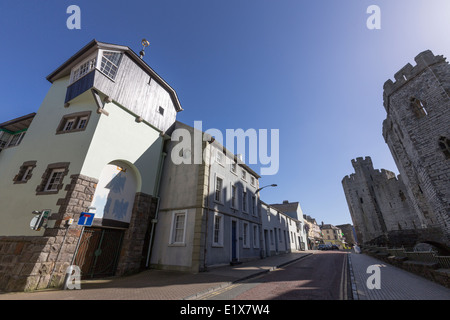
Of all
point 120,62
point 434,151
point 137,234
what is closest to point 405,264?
point 434,151

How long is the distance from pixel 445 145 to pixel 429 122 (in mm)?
2120

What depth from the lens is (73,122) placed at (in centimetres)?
1220

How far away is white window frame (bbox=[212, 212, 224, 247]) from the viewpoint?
13.0 m

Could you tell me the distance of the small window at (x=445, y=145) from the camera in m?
13.1

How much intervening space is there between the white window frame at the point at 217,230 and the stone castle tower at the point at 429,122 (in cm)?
1509

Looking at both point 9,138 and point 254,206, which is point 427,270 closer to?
point 254,206

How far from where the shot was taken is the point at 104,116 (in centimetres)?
1144

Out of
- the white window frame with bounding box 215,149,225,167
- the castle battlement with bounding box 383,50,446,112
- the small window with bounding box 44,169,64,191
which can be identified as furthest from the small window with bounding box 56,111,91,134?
the castle battlement with bounding box 383,50,446,112

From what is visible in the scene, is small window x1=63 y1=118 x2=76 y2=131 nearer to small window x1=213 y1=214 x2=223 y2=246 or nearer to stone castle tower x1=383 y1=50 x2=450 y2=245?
small window x1=213 y1=214 x2=223 y2=246

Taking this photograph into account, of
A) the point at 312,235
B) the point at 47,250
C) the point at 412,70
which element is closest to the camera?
the point at 47,250

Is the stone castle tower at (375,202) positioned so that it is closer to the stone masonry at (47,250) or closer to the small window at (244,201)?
the small window at (244,201)

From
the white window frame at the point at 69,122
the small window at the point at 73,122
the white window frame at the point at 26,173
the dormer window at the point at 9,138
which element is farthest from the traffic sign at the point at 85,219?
the dormer window at the point at 9,138

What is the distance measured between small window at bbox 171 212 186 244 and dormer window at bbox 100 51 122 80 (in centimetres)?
1058

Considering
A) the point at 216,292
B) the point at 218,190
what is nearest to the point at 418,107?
the point at 218,190
